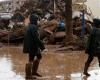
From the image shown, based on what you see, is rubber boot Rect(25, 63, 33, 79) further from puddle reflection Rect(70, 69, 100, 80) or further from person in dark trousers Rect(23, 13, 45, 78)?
puddle reflection Rect(70, 69, 100, 80)

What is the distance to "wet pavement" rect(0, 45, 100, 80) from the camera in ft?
45.0

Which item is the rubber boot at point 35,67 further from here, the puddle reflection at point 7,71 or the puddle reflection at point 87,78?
the puddle reflection at point 87,78

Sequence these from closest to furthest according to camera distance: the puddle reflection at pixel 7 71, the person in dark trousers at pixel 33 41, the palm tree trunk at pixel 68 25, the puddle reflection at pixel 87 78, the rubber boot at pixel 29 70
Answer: the person in dark trousers at pixel 33 41
the puddle reflection at pixel 87 78
the rubber boot at pixel 29 70
the puddle reflection at pixel 7 71
the palm tree trunk at pixel 68 25

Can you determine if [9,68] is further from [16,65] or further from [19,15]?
[19,15]

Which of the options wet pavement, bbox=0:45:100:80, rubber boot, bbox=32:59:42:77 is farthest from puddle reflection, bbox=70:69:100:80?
rubber boot, bbox=32:59:42:77

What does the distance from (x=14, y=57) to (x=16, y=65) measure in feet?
9.26

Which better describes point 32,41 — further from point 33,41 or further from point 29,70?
point 29,70

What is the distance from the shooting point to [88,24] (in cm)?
2642

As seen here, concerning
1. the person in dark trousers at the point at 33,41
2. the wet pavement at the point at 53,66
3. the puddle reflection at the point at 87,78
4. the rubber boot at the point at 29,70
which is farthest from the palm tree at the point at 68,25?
the person in dark trousers at the point at 33,41

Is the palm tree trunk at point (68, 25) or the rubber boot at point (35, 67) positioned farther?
the palm tree trunk at point (68, 25)

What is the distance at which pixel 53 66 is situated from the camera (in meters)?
16.1

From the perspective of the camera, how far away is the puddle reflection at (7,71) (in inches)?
539

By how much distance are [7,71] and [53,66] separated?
190 cm

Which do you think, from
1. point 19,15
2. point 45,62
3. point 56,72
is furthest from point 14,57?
point 19,15
